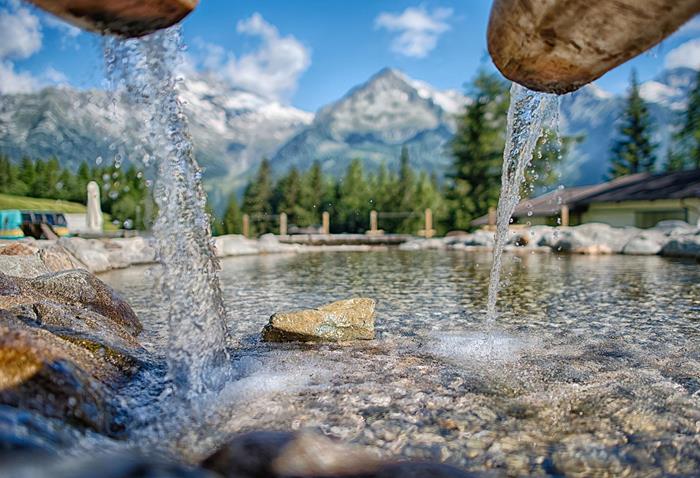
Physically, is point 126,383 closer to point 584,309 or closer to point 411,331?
point 411,331

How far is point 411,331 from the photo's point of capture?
5191 millimetres

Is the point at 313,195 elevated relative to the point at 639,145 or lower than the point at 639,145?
lower

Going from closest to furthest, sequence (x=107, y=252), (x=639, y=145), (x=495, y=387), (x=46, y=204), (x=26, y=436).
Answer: (x=26, y=436), (x=495, y=387), (x=107, y=252), (x=639, y=145), (x=46, y=204)

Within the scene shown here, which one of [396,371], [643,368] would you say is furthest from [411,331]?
[643,368]

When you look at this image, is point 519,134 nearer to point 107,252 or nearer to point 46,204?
point 107,252

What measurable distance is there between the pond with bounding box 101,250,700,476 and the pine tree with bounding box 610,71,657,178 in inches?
1786

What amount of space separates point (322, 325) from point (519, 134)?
2.59 m

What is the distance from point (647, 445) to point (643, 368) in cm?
Result: 149

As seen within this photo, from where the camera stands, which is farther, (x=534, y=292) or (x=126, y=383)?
(x=534, y=292)

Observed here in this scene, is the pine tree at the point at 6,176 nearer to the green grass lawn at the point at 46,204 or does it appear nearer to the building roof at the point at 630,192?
the green grass lawn at the point at 46,204

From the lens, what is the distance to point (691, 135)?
42062 mm

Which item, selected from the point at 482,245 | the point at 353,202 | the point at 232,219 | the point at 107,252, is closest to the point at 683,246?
the point at 482,245

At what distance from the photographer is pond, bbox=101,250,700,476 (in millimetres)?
2326

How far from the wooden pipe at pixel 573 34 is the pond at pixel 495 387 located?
1829 mm
